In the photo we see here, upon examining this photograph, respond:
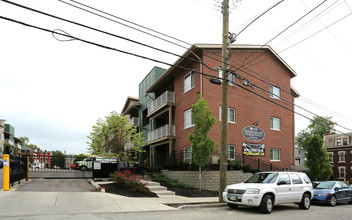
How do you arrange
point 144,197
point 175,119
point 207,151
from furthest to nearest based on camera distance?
point 175,119 < point 207,151 < point 144,197

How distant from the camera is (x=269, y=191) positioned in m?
11.1

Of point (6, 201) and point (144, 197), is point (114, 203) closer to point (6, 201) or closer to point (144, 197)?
point (144, 197)

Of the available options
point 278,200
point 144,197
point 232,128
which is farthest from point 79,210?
point 232,128

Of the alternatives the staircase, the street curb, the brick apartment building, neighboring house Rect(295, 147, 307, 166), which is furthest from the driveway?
neighboring house Rect(295, 147, 307, 166)

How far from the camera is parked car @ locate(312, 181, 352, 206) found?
14.6 m

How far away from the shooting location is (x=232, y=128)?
22.6m

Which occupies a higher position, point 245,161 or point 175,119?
point 175,119

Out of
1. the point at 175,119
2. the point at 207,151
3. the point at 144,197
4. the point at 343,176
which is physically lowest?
the point at 343,176

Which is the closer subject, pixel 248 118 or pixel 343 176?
pixel 248 118

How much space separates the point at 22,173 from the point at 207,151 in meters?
10.6

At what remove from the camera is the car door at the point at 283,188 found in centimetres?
1151

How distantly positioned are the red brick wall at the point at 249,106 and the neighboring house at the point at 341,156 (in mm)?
29005

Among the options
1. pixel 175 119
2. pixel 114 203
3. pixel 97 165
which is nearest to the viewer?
pixel 114 203

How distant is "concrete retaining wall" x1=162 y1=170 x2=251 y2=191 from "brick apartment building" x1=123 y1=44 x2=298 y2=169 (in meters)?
1.61
